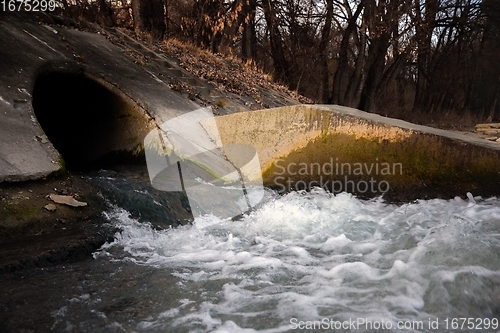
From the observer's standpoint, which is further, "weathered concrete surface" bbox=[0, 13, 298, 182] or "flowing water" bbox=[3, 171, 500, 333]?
"weathered concrete surface" bbox=[0, 13, 298, 182]

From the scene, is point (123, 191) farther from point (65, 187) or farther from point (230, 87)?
point (230, 87)

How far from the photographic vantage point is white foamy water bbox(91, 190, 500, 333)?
264 cm

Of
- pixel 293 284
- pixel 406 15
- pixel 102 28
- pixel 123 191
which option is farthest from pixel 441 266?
pixel 406 15

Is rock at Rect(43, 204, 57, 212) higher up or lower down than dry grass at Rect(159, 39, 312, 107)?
lower down

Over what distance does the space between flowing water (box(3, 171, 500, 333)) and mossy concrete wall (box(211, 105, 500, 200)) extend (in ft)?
1.67

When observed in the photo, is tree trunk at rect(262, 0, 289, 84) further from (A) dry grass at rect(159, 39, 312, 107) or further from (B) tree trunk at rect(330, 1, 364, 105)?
(A) dry grass at rect(159, 39, 312, 107)

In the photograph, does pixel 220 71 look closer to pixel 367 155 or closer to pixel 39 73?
pixel 39 73

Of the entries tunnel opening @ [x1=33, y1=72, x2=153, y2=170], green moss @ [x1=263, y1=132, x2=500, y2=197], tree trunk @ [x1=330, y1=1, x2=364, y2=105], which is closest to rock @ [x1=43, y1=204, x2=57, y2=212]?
tunnel opening @ [x1=33, y1=72, x2=153, y2=170]

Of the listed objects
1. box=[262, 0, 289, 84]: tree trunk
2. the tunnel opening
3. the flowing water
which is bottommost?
the flowing water

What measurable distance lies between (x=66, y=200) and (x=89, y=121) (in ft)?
10.1

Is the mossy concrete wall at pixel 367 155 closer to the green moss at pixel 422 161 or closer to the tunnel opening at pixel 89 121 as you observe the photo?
the green moss at pixel 422 161

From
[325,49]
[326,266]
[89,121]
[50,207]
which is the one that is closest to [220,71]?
[89,121]

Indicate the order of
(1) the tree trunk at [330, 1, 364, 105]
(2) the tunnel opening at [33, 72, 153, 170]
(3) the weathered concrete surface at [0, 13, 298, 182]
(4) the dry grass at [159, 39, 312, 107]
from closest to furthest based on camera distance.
A: (3) the weathered concrete surface at [0, 13, 298, 182]
(2) the tunnel opening at [33, 72, 153, 170]
(4) the dry grass at [159, 39, 312, 107]
(1) the tree trunk at [330, 1, 364, 105]

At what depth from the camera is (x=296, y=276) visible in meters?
3.30
